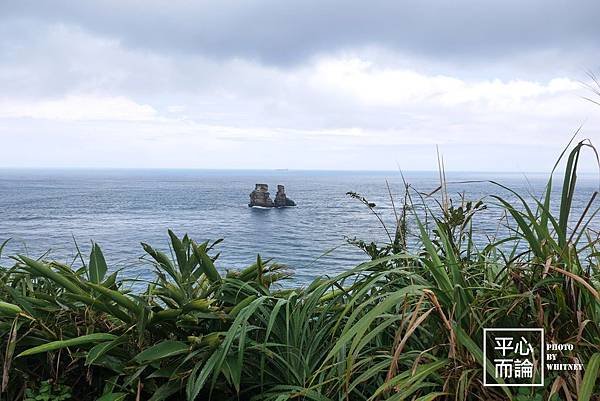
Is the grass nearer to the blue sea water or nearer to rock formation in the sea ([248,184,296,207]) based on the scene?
the blue sea water

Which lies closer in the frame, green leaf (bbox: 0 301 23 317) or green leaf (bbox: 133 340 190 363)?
green leaf (bbox: 133 340 190 363)

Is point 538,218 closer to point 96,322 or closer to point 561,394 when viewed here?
point 561,394

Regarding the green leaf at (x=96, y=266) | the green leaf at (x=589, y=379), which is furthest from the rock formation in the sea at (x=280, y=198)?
the green leaf at (x=589, y=379)

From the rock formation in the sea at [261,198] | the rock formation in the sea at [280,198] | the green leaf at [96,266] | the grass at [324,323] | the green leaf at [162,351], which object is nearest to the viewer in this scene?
the grass at [324,323]

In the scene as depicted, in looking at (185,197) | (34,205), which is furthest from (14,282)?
(185,197)

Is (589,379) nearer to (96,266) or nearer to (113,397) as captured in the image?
(113,397)

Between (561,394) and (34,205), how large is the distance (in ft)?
203

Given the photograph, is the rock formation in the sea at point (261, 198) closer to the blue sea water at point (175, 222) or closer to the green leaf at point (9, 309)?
the blue sea water at point (175, 222)

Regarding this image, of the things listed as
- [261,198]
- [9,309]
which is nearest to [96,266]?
[9,309]

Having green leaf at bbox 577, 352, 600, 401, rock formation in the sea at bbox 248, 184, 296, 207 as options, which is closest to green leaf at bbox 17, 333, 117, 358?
green leaf at bbox 577, 352, 600, 401

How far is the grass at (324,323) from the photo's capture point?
123 centimetres

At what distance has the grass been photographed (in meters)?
1.23

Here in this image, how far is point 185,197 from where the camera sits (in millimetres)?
73062

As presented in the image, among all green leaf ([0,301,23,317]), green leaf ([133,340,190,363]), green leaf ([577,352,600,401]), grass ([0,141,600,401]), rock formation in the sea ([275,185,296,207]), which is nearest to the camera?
green leaf ([577,352,600,401])
